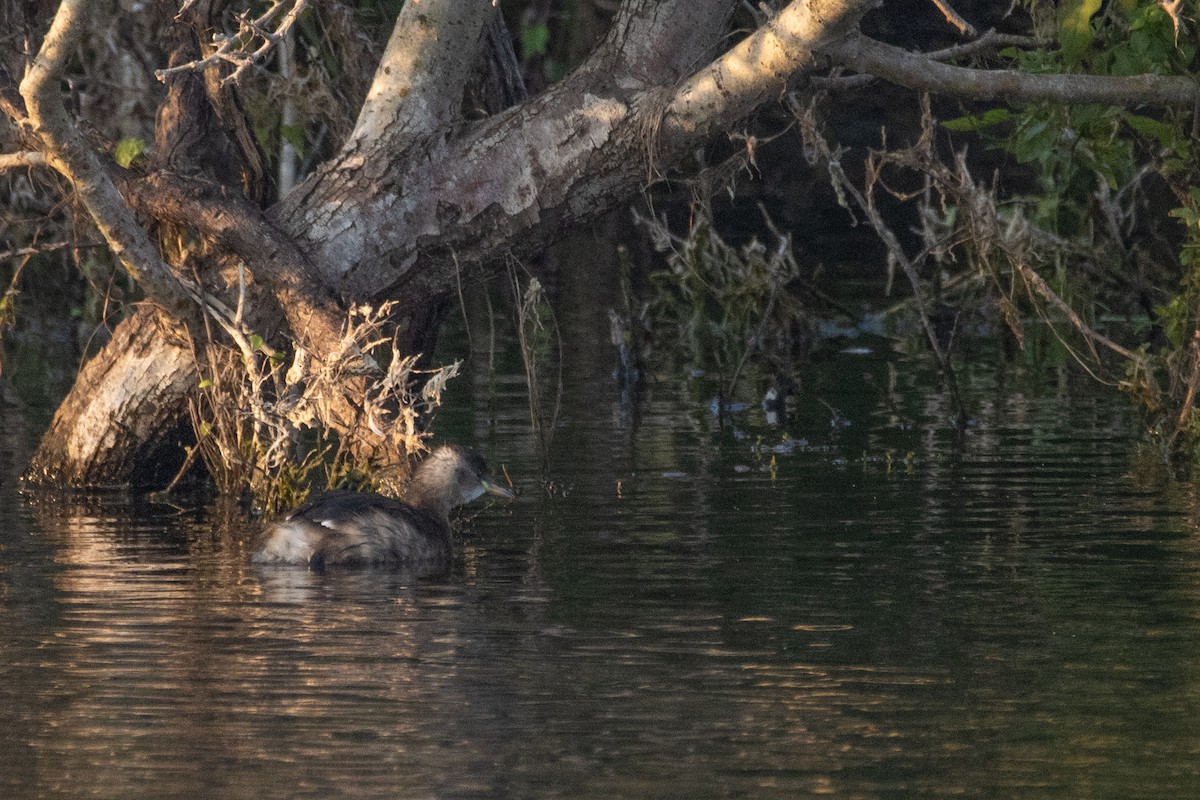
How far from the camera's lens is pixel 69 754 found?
5.93 m

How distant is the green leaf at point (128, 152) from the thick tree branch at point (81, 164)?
0.60 meters

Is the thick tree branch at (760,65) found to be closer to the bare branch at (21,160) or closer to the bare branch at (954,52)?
the bare branch at (954,52)

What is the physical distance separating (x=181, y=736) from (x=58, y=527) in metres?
4.16

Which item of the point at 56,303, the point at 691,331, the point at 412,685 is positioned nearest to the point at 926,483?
the point at 412,685

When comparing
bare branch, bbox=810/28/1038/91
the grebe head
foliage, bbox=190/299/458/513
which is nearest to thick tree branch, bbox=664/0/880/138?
bare branch, bbox=810/28/1038/91

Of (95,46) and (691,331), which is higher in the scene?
(95,46)

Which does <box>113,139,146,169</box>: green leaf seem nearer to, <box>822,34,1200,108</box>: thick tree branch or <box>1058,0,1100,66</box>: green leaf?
<box>822,34,1200,108</box>: thick tree branch

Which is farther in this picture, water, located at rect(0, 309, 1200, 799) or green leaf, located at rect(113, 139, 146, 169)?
green leaf, located at rect(113, 139, 146, 169)

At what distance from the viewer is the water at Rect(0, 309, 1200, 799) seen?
5785 millimetres

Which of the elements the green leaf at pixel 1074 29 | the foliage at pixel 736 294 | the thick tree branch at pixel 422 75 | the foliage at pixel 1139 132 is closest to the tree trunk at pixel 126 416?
the thick tree branch at pixel 422 75

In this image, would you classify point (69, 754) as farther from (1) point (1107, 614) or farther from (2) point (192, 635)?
(1) point (1107, 614)

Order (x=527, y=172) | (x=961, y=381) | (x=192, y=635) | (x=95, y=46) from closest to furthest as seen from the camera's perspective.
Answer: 1. (x=192, y=635)
2. (x=527, y=172)
3. (x=961, y=381)
4. (x=95, y=46)

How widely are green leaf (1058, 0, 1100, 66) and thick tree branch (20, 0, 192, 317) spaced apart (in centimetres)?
402

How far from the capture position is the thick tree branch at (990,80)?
9820 millimetres
